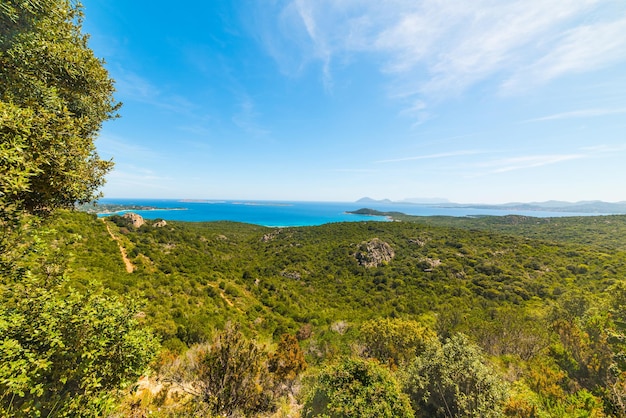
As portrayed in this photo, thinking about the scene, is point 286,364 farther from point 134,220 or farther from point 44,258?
point 134,220

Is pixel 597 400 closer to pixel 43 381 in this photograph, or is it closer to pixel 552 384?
pixel 552 384

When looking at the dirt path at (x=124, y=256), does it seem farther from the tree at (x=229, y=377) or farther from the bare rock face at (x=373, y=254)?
the bare rock face at (x=373, y=254)

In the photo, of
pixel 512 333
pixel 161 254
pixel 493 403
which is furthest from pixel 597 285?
pixel 161 254

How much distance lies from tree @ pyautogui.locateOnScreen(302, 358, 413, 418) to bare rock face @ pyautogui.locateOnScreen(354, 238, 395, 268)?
4999 centimetres

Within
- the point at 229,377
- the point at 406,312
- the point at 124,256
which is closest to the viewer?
the point at 229,377

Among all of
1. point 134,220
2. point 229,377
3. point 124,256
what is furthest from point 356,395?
point 134,220

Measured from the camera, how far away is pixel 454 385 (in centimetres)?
941

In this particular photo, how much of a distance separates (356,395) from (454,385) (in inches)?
188

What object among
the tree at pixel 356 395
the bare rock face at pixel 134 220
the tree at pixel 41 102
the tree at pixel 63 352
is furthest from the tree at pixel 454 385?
the bare rock face at pixel 134 220

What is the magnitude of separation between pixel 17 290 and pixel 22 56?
14.2ft

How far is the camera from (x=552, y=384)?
10.4m

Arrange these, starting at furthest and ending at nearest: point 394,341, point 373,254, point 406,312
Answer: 1. point 373,254
2. point 406,312
3. point 394,341

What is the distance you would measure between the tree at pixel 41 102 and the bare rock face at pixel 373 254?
188 feet

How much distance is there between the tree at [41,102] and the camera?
11.5ft
